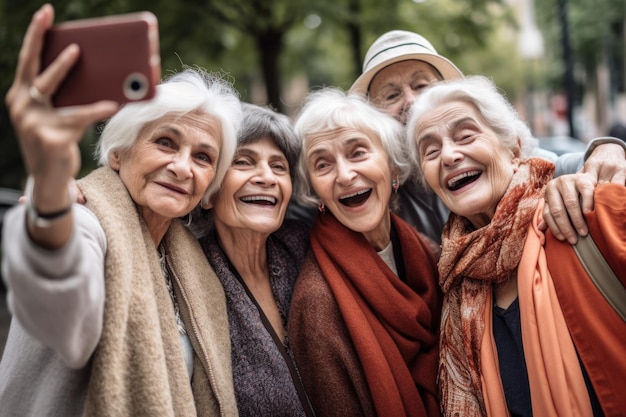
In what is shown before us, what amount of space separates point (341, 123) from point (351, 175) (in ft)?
1.01

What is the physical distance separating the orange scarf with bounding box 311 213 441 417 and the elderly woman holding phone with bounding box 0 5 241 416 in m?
0.61

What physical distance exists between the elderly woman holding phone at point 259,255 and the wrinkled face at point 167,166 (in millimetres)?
329

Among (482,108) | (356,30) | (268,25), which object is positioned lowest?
(482,108)

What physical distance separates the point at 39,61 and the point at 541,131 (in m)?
43.7

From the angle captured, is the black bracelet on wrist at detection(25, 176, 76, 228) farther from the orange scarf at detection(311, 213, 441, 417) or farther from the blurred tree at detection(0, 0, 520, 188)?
the blurred tree at detection(0, 0, 520, 188)

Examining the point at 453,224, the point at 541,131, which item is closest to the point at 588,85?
the point at 541,131

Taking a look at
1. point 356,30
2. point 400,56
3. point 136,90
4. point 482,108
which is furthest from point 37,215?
point 356,30

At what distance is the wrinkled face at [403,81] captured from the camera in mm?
3365

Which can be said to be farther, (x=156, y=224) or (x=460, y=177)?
(x=460, y=177)

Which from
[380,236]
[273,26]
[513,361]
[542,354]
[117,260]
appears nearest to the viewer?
[117,260]

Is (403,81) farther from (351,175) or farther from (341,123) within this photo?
(351,175)

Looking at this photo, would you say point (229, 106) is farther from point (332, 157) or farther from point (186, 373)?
point (186, 373)

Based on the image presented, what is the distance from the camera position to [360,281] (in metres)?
2.54

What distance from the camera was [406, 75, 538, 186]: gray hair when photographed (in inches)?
99.9
